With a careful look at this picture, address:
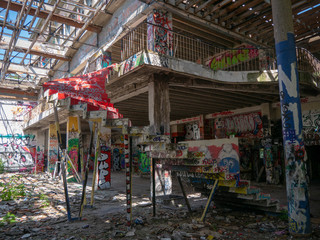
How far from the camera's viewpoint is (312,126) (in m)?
13.5

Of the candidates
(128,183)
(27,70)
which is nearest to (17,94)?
(27,70)

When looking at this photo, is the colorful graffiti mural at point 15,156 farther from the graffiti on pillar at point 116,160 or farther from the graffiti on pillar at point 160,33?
the graffiti on pillar at point 160,33

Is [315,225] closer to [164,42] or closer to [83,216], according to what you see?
[83,216]

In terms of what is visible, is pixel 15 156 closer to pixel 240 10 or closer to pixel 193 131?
pixel 193 131

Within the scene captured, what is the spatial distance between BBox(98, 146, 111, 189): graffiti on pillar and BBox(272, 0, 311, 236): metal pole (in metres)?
9.74

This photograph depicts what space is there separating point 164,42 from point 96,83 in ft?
13.1

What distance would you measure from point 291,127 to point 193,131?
14.5 m

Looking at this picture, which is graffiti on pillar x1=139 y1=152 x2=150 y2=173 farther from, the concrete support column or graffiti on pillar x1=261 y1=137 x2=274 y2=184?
the concrete support column

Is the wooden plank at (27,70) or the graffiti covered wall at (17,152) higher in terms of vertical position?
the wooden plank at (27,70)

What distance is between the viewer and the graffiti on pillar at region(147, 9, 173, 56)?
32.1 ft

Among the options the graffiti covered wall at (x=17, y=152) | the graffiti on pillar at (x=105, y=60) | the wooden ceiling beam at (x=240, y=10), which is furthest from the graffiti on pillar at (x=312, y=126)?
the graffiti covered wall at (x=17, y=152)

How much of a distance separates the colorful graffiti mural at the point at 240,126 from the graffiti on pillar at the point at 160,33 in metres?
8.32

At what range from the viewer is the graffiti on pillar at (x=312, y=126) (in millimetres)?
13352

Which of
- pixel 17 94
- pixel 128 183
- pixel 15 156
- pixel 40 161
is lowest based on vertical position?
pixel 40 161
